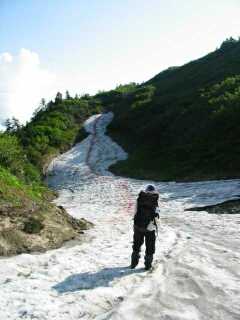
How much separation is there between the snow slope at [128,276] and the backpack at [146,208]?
143cm

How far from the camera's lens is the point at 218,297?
11.4 metres

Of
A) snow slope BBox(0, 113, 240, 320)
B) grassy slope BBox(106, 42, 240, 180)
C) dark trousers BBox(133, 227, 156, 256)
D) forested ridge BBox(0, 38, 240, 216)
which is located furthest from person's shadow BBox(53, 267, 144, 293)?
grassy slope BBox(106, 42, 240, 180)

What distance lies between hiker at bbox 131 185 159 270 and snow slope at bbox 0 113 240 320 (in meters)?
Result: 0.52

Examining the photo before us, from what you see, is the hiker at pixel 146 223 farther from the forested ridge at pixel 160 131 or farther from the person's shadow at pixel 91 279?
the forested ridge at pixel 160 131

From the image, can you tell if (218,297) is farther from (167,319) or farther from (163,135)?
(163,135)

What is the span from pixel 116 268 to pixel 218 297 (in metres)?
3.72

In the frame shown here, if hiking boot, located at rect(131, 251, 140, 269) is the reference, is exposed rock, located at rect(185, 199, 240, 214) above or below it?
above

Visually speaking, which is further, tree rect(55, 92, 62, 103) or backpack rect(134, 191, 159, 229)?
tree rect(55, 92, 62, 103)

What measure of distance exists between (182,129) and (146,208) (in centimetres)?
4119

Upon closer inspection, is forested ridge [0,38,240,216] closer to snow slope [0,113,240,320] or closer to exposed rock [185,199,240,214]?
snow slope [0,113,240,320]

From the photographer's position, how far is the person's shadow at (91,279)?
12.2 m

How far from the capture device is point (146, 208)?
14.3 meters

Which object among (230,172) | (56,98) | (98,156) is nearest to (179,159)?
(230,172)

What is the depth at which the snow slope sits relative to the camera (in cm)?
1055
